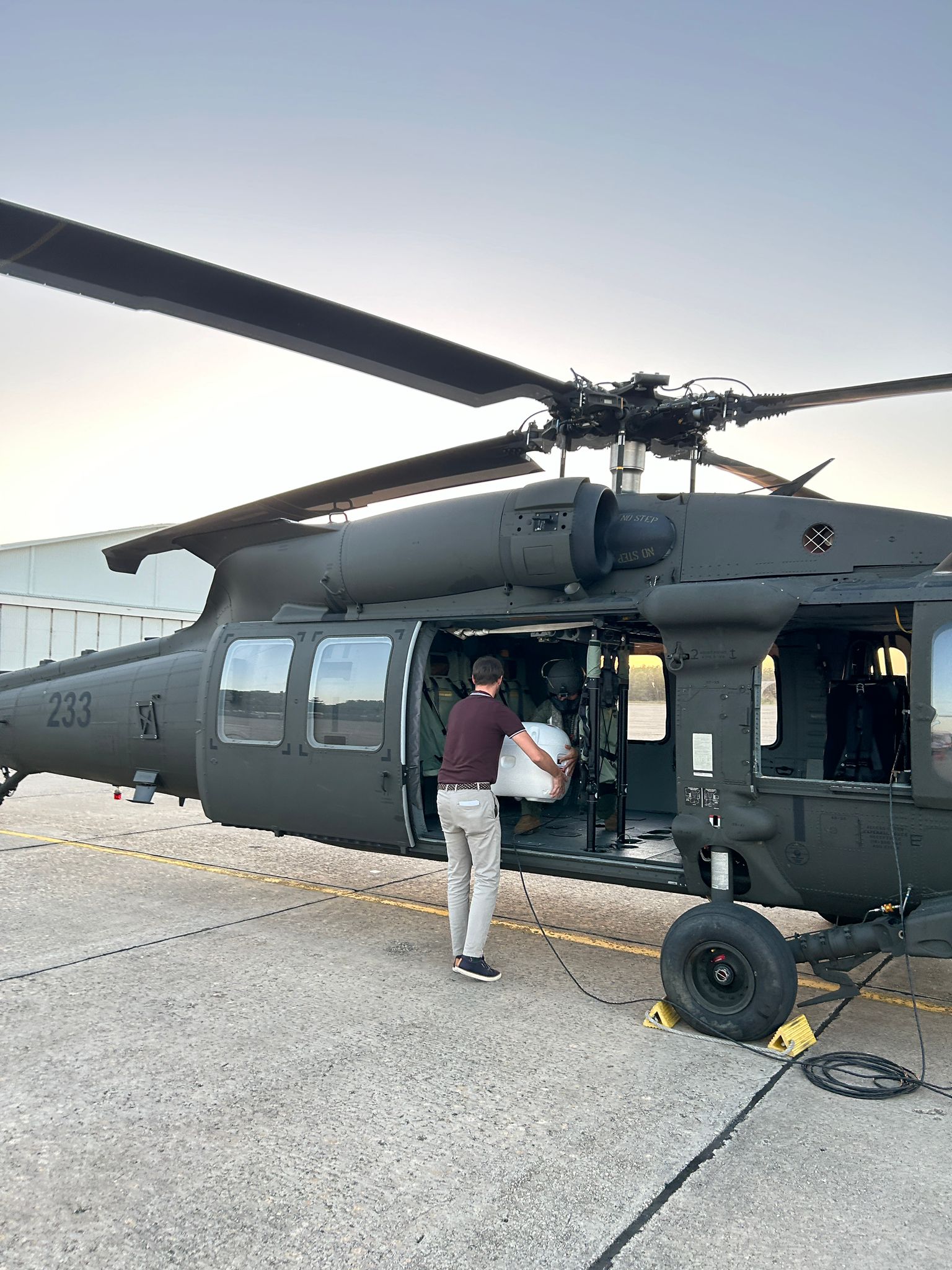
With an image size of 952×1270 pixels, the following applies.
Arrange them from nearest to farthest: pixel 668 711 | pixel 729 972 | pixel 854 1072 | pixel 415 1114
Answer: pixel 415 1114 < pixel 854 1072 < pixel 729 972 < pixel 668 711

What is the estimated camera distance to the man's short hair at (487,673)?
5809 mm

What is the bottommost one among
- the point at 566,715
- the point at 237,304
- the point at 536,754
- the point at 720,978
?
the point at 720,978

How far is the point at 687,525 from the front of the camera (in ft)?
19.3

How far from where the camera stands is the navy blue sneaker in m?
5.54

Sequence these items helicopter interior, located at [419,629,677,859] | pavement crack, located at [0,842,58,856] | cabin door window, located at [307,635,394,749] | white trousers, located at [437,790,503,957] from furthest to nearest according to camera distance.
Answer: pavement crack, located at [0,842,58,856], helicopter interior, located at [419,629,677,859], cabin door window, located at [307,635,394,749], white trousers, located at [437,790,503,957]

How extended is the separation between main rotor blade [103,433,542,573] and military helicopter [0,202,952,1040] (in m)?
0.03

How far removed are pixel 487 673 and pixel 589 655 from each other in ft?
2.33

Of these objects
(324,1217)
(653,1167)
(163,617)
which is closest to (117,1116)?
(324,1217)

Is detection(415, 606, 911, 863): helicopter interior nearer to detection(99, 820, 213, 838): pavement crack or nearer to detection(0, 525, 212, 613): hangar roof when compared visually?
detection(99, 820, 213, 838): pavement crack

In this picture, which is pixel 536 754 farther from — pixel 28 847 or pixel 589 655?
pixel 28 847

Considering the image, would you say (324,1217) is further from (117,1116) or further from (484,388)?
(484,388)

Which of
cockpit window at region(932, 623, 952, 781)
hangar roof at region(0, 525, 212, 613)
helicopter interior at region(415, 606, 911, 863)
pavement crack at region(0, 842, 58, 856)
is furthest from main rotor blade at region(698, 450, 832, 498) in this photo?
hangar roof at region(0, 525, 212, 613)

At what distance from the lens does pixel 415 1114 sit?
12.6 feet

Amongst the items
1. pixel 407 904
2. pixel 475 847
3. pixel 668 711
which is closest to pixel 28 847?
pixel 407 904
